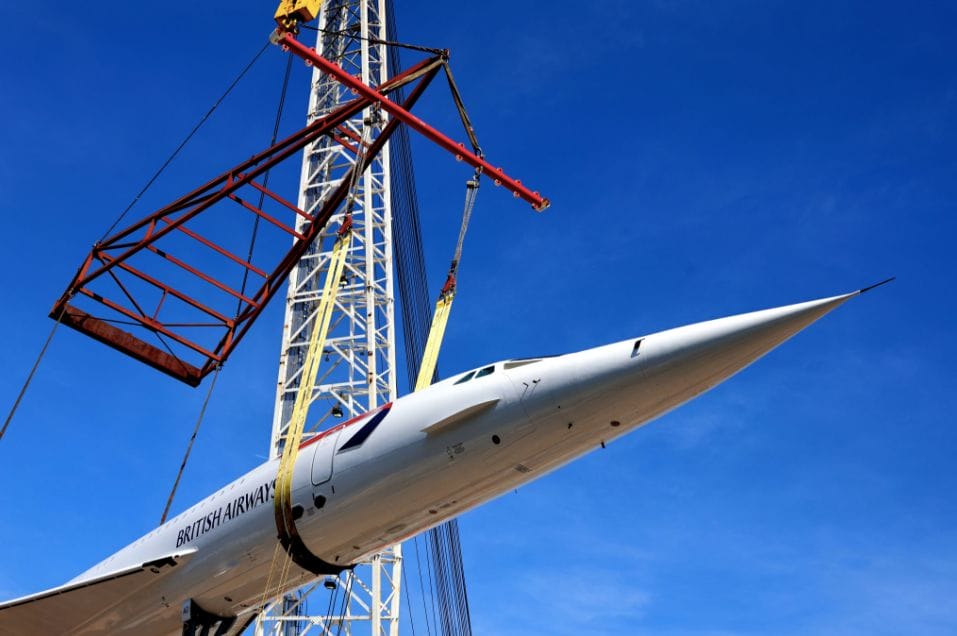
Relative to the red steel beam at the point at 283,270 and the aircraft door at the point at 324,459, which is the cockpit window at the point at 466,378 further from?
the red steel beam at the point at 283,270

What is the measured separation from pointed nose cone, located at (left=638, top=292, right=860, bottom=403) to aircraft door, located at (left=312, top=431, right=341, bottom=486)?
189 inches

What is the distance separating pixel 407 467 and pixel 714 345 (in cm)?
435

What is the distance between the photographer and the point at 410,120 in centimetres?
2066

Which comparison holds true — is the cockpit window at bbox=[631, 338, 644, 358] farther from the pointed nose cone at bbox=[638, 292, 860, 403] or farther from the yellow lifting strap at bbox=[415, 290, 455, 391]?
the yellow lifting strap at bbox=[415, 290, 455, 391]

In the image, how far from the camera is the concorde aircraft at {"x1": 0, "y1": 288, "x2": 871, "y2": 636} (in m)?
11.6

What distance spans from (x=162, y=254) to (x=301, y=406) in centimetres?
924

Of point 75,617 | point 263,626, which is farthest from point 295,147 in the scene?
point 263,626

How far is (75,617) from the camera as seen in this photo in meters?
16.8

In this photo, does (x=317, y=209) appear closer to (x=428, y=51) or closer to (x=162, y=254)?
(x=162, y=254)

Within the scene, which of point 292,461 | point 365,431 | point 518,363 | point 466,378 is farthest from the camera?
point 292,461

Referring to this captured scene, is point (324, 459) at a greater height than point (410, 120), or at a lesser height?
lesser

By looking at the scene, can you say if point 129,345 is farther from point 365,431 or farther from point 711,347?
point 711,347

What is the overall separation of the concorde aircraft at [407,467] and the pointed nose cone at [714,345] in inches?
0.6

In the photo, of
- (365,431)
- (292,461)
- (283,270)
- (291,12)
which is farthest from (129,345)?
(365,431)
